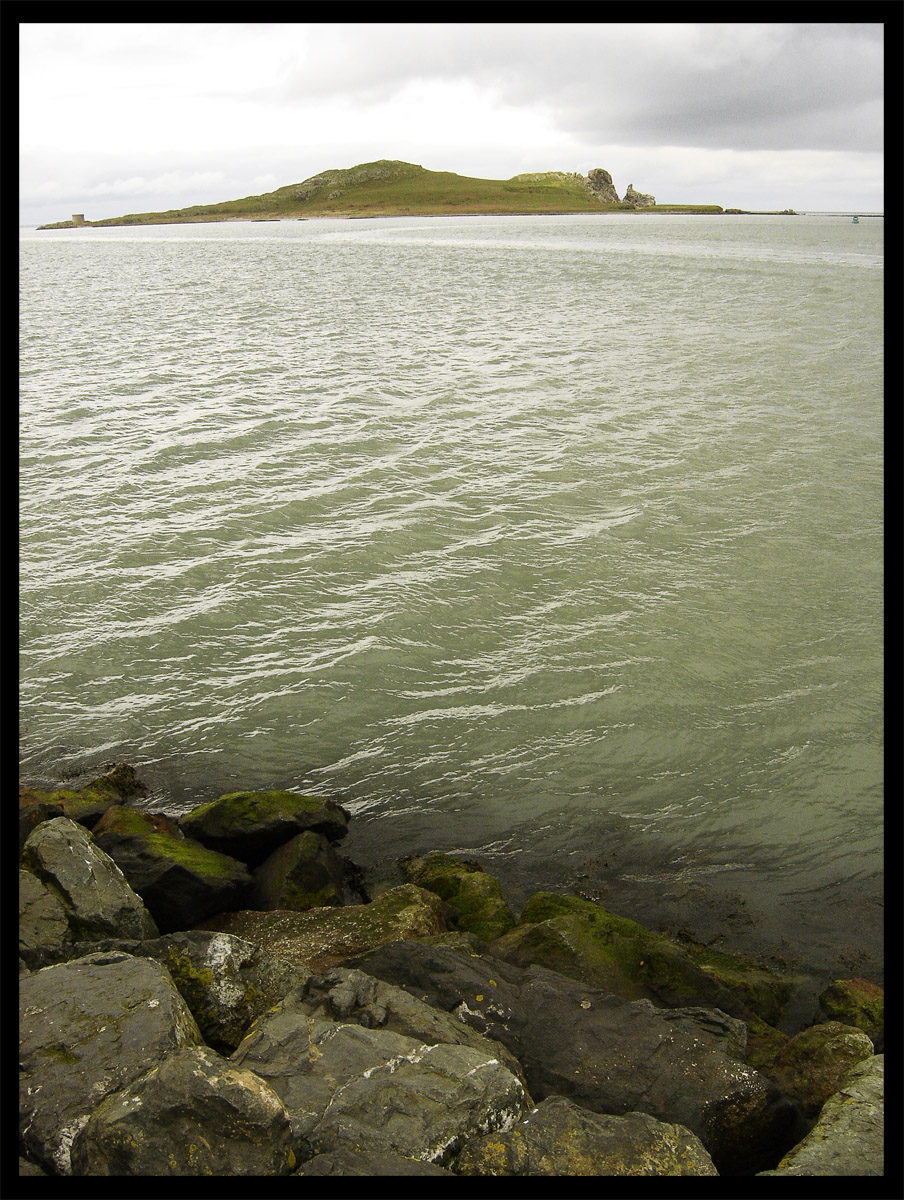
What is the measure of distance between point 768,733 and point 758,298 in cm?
4890

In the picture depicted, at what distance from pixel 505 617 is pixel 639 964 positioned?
7.56 m

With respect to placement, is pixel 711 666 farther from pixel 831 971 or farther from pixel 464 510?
pixel 464 510

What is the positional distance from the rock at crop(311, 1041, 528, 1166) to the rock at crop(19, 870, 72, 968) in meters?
3.24

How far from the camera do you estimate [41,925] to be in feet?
23.4

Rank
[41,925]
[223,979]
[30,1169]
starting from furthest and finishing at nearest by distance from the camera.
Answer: [41,925] → [223,979] → [30,1169]

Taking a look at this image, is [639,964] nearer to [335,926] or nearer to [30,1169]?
[335,926]

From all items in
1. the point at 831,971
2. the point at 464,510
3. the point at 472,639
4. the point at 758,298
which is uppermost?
the point at 758,298

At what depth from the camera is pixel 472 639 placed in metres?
14.0

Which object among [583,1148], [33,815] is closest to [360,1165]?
[583,1148]

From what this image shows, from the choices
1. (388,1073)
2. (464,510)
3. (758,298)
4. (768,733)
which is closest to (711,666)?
(768,733)

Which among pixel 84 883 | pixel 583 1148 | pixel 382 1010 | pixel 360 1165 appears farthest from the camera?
pixel 84 883

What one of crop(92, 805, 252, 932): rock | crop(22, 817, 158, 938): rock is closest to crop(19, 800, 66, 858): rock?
crop(92, 805, 252, 932): rock

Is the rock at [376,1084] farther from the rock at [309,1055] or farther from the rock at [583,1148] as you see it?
the rock at [583,1148]

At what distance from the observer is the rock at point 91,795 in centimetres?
987
